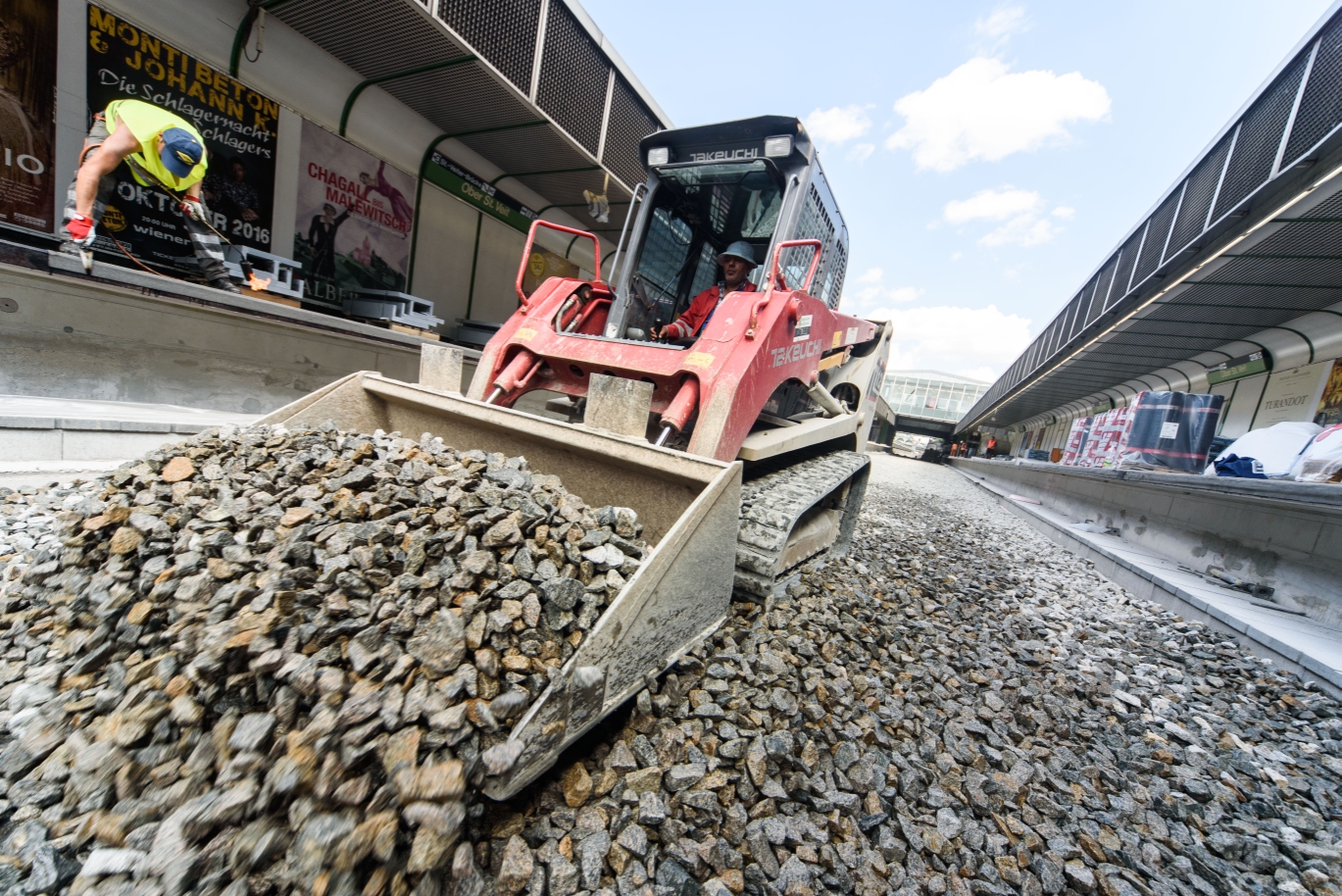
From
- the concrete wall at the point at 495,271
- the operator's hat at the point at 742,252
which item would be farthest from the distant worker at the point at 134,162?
the operator's hat at the point at 742,252

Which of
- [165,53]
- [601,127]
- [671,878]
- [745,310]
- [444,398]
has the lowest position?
[671,878]

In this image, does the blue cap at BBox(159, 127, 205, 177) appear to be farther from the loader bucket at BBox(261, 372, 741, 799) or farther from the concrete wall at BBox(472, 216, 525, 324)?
the concrete wall at BBox(472, 216, 525, 324)

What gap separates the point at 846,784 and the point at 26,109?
22.1 feet

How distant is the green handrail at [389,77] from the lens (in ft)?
15.9

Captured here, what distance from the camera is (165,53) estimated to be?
13.9 feet

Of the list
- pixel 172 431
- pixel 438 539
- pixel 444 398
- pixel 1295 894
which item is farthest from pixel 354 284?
pixel 1295 894

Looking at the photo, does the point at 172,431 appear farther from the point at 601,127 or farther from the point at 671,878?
the point at 601,127

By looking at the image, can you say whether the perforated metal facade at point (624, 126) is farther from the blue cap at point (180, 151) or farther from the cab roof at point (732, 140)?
the blue cap at point (180, 151)

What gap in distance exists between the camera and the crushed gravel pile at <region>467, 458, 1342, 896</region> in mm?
1191

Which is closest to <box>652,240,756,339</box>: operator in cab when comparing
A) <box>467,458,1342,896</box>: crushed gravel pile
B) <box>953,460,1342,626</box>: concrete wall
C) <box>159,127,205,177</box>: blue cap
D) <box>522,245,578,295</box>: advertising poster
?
<box>467,458,1342,896</box>: crushed gravel pile

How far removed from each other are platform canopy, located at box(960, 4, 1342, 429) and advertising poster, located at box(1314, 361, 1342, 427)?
65 cm

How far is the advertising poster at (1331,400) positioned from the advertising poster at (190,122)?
14.6 metres

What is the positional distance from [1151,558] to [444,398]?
254 inches

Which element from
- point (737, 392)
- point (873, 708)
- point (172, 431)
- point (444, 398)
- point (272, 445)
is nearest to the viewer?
point (873, 708)
